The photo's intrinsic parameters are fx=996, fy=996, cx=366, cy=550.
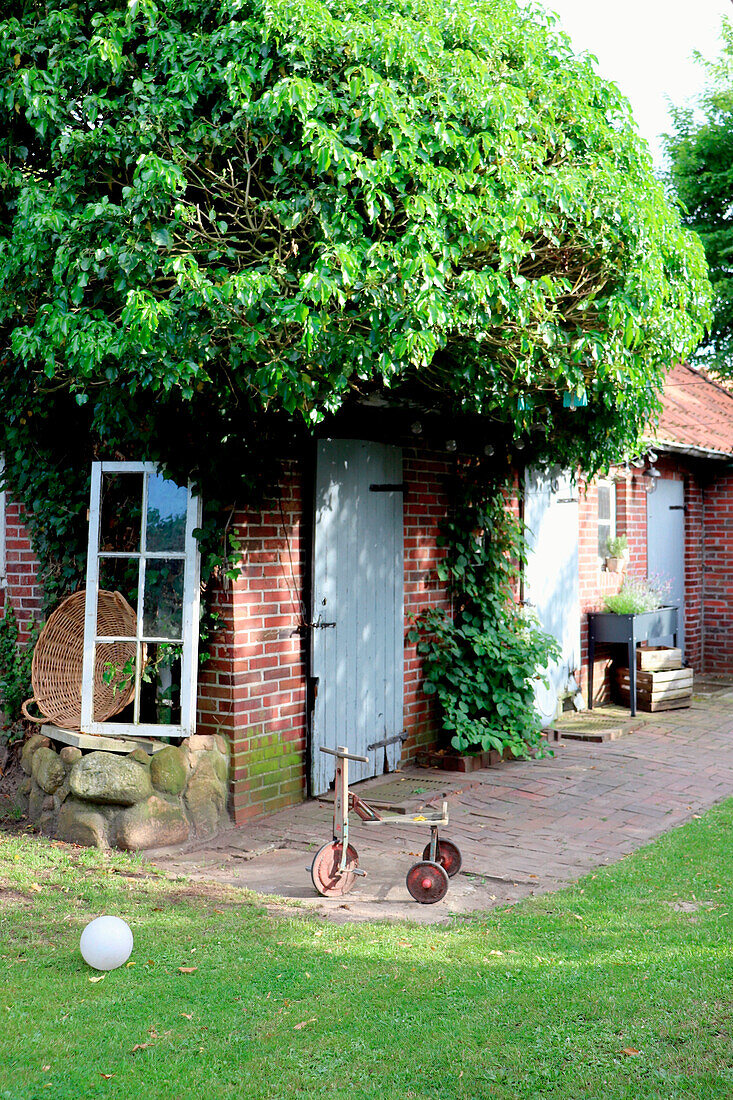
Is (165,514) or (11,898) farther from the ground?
(165,514)

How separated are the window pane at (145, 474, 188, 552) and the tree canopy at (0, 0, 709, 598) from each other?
44 centimetres

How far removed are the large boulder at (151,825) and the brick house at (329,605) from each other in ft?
1.53

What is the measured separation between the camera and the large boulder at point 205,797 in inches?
224

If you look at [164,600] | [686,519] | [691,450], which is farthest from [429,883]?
[686,519]

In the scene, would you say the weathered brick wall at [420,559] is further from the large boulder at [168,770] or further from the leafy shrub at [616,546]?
the leafy shrub at [616,546]

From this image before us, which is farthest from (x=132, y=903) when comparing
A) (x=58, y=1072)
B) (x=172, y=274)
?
(x=172, y=274)

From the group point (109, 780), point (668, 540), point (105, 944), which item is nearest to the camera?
point (105, 944)

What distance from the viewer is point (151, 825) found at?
5.51 meters

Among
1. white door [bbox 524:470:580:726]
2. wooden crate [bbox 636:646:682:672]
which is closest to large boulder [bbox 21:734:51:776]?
white door [bbox 524:470:580:726]

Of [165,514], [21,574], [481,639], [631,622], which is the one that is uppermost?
[165,514]

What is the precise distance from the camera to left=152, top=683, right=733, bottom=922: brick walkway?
4.95 meters

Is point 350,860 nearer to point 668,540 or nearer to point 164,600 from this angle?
point 164,600

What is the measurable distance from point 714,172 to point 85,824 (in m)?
12.4

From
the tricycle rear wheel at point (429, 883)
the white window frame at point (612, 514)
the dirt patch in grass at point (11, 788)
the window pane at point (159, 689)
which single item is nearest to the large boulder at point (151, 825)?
the window pane at point (159, 689)
